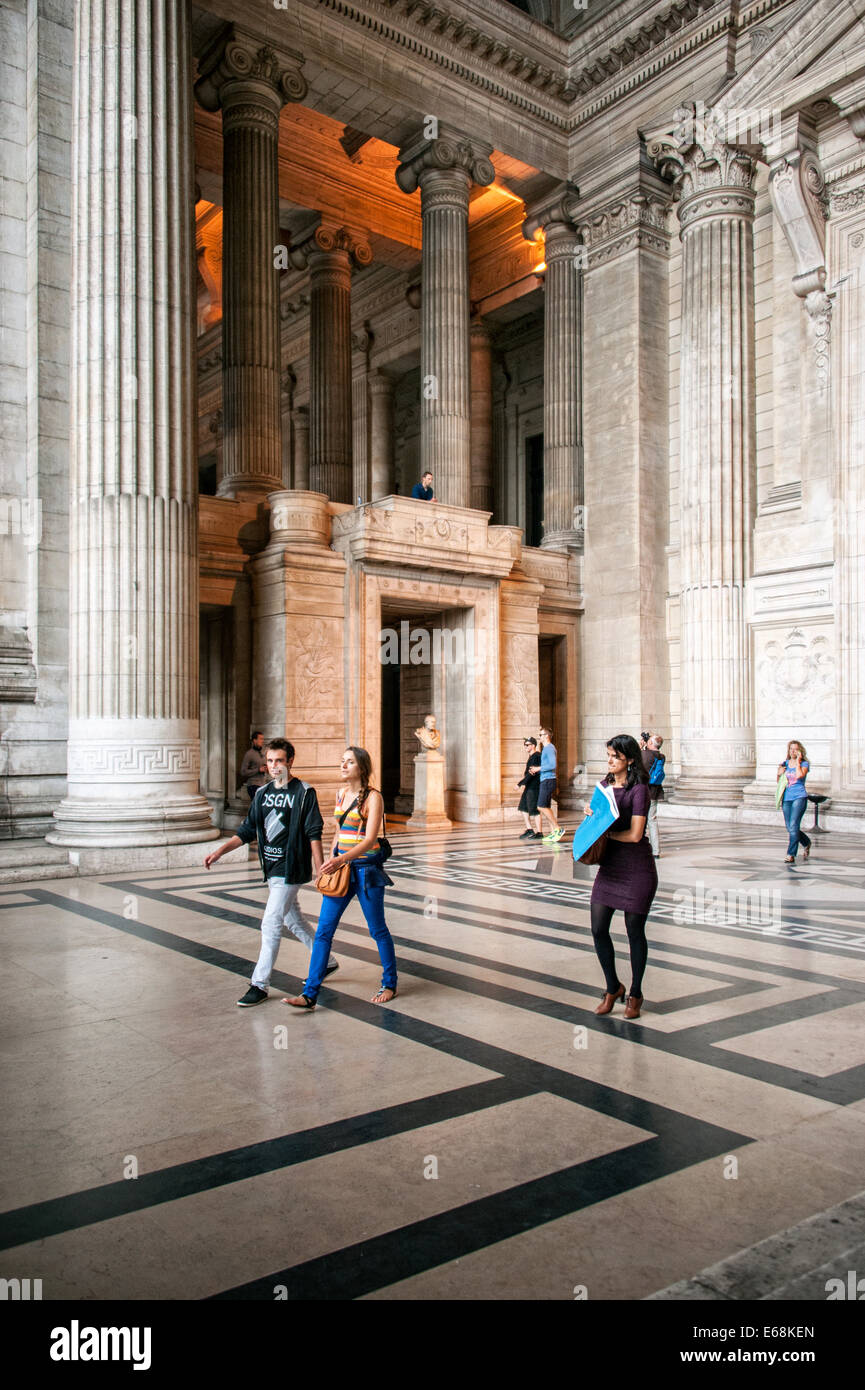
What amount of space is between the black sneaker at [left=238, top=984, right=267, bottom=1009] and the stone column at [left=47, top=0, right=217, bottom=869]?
6.83 m

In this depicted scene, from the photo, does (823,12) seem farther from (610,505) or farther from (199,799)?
(199,799)

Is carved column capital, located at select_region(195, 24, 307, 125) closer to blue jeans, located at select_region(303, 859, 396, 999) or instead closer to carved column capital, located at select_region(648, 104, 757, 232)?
carved column capital, located at select_region(648, 104, 757, 232)

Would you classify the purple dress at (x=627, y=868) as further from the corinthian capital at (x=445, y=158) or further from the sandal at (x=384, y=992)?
the corinthian capital at (x=445, y=158)

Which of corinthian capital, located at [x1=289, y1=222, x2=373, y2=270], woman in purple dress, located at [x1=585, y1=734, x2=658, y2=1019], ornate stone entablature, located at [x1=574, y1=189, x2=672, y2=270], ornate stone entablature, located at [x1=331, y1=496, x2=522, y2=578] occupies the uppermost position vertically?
corinthian capital, located at [x1=289, y1=222, x2=373, y2=270]

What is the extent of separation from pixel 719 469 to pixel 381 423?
51.5ft

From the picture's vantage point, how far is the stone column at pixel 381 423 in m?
33.2

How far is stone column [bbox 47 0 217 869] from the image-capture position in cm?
1290

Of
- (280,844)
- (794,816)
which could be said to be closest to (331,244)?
(794,816)

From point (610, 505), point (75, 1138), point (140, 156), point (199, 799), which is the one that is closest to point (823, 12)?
point (610, 505)

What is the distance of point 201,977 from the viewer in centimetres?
698

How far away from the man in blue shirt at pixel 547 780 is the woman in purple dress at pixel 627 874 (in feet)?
31.6

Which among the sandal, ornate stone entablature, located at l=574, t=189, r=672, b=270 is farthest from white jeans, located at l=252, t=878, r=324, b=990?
ornate stone entablature, located at l=574, t=189, r=672, b=270

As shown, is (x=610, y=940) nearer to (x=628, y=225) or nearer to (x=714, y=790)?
(x=714, y=790)

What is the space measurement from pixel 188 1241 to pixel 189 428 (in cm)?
1208
